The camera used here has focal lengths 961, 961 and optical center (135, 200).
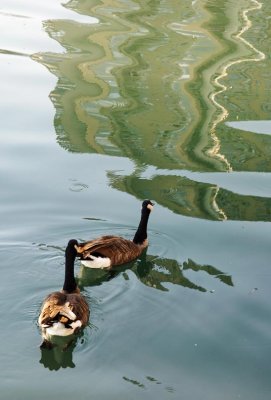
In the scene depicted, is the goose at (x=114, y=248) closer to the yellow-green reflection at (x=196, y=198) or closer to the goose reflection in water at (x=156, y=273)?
the goose reflection in water at (x=156, y=273)

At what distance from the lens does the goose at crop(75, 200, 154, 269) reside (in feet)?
30.8

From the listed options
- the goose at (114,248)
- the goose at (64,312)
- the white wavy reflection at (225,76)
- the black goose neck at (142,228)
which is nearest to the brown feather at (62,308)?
the goose at (64,312)

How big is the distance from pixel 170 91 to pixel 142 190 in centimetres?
411

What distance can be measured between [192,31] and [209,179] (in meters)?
7.28

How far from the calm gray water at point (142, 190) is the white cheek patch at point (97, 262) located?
107 millimetres

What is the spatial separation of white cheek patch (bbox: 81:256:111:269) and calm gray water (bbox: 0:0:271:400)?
0.11 meters

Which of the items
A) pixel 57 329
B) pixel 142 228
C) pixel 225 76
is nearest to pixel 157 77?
pixel 225 76

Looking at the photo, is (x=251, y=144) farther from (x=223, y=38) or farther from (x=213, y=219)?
(x=223, y=38)

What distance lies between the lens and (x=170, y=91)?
15078mm

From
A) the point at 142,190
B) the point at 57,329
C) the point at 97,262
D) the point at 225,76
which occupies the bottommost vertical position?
the point at 225,76

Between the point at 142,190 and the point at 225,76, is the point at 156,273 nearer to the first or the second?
the point at 142,190

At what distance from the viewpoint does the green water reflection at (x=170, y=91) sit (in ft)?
38.4

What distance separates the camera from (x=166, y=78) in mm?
15688

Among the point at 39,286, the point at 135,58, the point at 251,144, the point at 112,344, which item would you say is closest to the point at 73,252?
the point at 39,286
